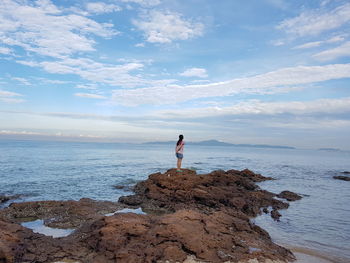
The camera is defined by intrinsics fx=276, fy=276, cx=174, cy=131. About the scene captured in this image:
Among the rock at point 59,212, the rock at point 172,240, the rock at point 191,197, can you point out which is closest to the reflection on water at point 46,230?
the rock at point 59,212

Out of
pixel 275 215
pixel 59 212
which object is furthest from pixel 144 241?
pixel 275 215

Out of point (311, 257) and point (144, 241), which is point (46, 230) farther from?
point (311, 257)

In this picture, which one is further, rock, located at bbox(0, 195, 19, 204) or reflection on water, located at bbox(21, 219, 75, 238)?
rock, located at bbox(0, 195, 19, 204)

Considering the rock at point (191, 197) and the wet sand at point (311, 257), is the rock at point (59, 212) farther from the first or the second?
the wet sand at point (311, 257)

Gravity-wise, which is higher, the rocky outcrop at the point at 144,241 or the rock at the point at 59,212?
the rocky outcrop at the point at 144,241

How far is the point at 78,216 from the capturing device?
37.7 feet

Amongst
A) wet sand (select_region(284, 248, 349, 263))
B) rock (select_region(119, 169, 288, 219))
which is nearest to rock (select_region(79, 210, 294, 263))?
wet sand (select_region(284, 248, 349, 263))

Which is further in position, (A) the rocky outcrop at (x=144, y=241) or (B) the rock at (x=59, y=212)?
(B) the rock at (x=59, y=212)

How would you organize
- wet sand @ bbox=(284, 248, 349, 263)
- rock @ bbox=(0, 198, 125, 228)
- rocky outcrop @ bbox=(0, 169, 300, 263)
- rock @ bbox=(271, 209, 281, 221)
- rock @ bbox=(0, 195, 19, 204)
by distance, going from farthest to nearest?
rock @ bbox=(0, 195, 19, 204) < rock @ bbox=(271, 209, 281, 221) < rock @ bbox=(0, 198, 125, 228) < wet sand @ bbox=(284, 248, 349, 263) < rocky outcrop @ bbox=(0, 169, 300, 263)

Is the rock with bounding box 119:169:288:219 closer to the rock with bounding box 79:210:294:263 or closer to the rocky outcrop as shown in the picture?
the rocky outcrop

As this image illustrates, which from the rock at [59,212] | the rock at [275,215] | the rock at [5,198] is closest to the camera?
the rock at [59,212]

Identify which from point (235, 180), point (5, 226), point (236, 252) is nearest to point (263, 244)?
point (236, 252)

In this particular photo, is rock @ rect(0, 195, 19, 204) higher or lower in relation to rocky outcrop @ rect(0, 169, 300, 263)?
lower

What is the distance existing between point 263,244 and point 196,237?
2.14m
